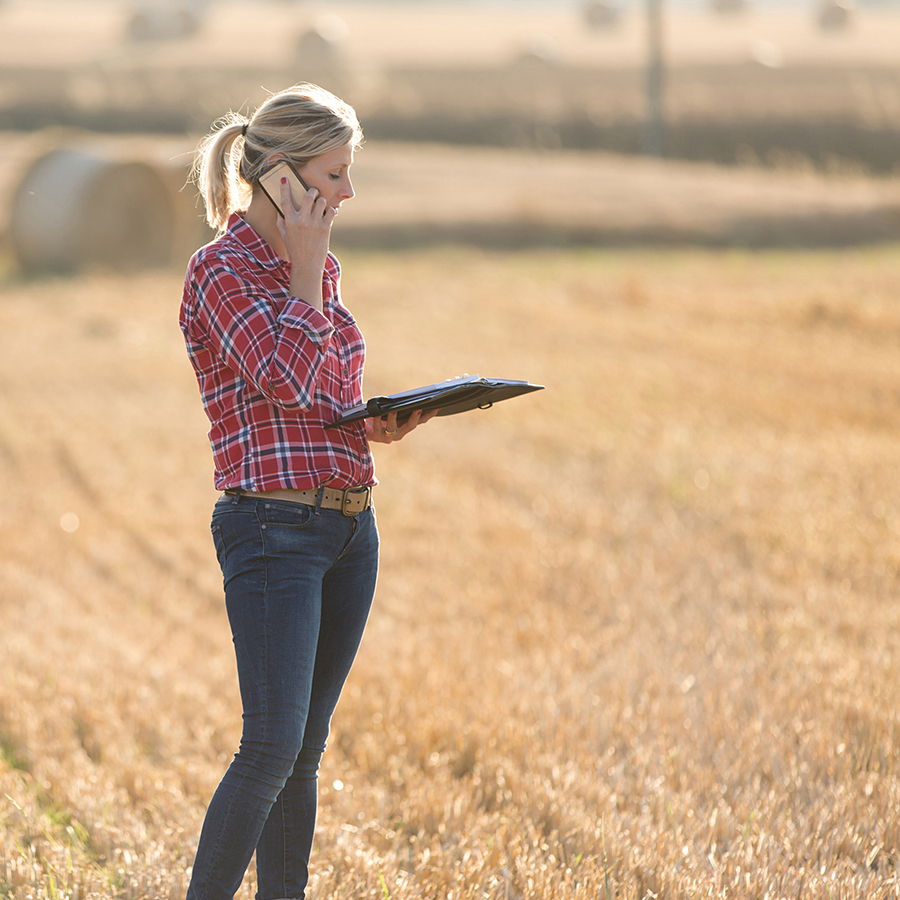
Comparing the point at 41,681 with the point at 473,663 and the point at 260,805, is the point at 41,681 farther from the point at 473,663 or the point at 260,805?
the point at 260,805

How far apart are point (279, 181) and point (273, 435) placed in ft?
2.01

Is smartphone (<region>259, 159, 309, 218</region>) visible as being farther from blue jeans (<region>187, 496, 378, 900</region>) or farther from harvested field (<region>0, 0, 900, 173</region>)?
harvested field (<region>0, 0, 900, 173</region>)

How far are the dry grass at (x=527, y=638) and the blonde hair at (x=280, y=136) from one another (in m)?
1.97

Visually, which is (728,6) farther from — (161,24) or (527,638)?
(527,638)

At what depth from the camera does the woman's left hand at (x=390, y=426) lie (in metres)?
2.90

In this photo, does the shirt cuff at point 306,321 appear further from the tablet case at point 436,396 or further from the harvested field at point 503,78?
the harvested field at point 503,78

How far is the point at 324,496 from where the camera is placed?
9.13ft

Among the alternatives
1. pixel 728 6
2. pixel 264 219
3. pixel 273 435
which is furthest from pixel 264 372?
pixel 728 6

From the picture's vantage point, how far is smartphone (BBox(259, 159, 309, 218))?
273 cm

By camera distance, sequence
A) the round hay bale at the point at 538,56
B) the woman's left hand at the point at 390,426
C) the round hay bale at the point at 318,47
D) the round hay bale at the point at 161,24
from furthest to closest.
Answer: the round hay bale at the point at 161,24
the round hay bale at the point at 318,47
the round hay bale at the point at 538,56
the woman's left hand at the point at 390,426

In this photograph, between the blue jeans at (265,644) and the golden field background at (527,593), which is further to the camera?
the golden field background at (527,593)

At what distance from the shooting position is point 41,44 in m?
60.0

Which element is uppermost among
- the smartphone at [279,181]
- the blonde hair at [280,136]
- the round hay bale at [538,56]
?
the blonde hair at [280,136]

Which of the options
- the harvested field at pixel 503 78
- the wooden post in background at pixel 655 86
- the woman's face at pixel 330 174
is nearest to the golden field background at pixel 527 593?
the woman's face at pixel 330 174
